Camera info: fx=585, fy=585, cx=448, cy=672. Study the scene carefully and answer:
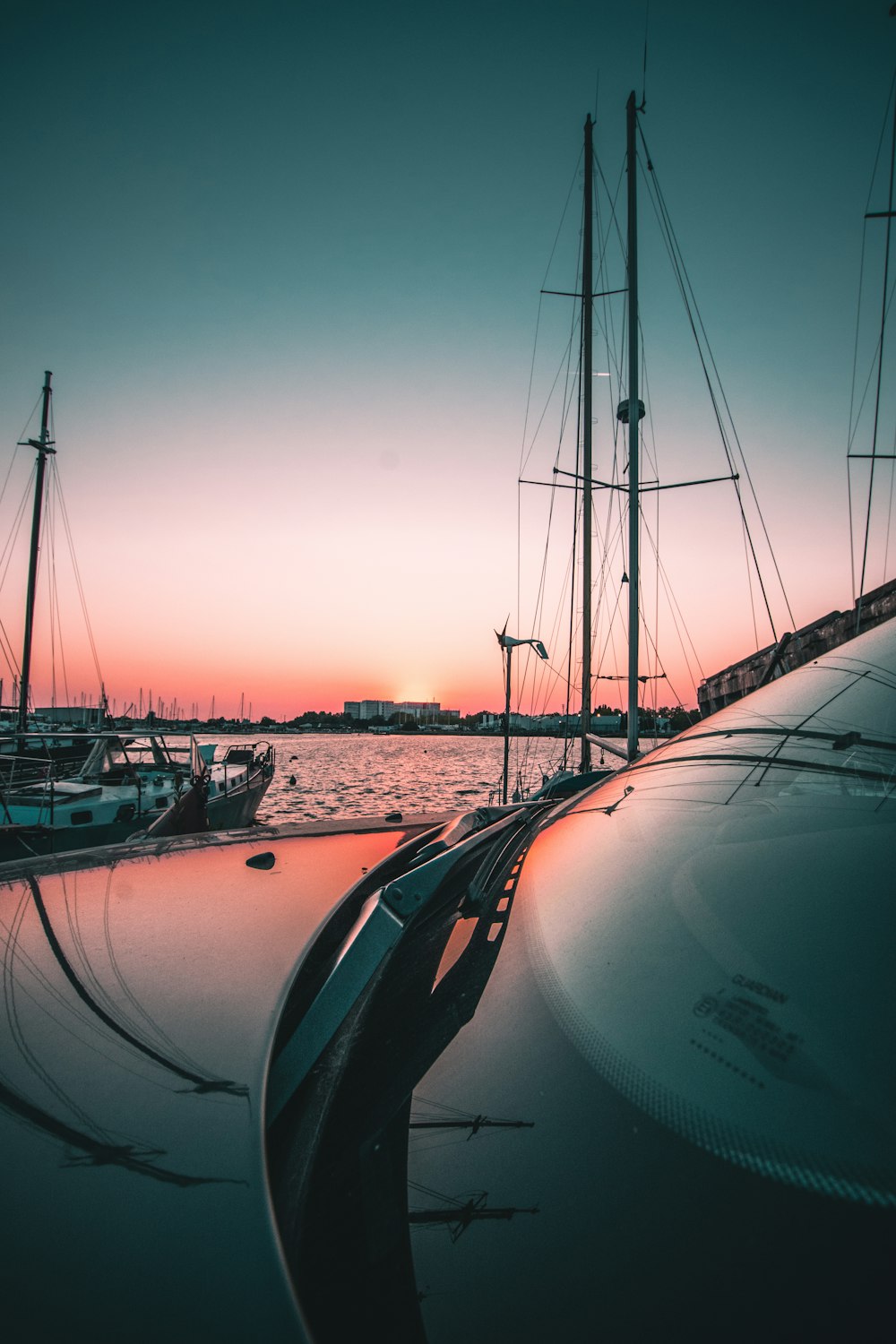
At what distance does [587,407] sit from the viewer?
11422mm

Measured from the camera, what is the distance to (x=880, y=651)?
1.94 metres

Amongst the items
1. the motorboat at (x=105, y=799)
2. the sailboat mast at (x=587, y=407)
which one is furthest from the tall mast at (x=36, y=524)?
the sailboat mast at (x=587, y=407)

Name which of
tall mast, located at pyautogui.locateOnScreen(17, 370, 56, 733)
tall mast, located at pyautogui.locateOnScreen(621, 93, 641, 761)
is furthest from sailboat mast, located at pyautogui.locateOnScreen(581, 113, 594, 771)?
tall mast, located at pyautogui.locateOnScreen(17, 370, 56, 733)

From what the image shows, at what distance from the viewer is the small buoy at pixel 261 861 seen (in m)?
2.87

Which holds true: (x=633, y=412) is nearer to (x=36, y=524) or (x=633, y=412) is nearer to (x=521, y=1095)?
(x=521, y=1095)

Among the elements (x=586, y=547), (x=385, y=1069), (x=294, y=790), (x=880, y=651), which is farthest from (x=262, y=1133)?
(x=294, y=790)

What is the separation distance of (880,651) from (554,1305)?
196 centimetres

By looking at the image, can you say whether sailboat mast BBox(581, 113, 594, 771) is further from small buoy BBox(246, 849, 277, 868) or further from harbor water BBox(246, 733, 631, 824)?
small buoy BBox(246, 849, 277, 868)

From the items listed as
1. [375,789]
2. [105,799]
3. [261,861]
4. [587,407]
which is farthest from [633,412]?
[375,789]

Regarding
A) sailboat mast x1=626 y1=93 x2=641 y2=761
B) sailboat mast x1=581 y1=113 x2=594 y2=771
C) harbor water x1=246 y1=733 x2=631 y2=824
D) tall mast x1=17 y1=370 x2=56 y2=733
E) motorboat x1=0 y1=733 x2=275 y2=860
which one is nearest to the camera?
sailboat mast x1=626 y1=93 x2=641 y2=761

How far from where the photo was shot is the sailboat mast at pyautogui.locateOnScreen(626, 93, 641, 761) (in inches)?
332

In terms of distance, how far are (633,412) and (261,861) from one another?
8244 millimetres

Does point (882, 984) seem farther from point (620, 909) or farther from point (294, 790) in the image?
point (294, 790)

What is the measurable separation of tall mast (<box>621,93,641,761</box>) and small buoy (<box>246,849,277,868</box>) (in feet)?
20.2
